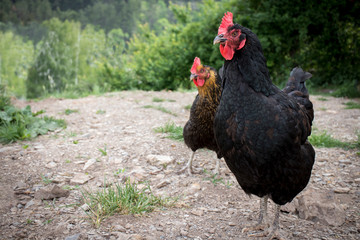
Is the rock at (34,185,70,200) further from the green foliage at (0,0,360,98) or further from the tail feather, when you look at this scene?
the green foliage at (0,0,360,98)

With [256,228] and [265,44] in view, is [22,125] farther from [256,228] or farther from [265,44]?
[265,44]

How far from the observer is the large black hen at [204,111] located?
345 cm

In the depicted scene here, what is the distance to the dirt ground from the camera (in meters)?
2.28

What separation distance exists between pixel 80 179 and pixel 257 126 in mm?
2127

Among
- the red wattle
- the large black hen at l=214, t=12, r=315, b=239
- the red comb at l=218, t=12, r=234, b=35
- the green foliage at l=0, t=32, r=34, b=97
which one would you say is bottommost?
the green foliage at l=0, t=32, r=34, b=97

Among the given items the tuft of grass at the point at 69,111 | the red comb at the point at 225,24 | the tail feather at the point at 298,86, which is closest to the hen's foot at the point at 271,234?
the tail feather at the point at 298,86

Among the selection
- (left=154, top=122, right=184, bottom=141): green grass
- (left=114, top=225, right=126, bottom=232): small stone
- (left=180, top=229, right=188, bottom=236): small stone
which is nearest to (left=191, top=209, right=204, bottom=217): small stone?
(left=180, top=229, right=188, bottom=236): small stone

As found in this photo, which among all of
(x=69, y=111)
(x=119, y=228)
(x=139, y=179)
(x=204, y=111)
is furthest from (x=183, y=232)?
(x=69, y=111)

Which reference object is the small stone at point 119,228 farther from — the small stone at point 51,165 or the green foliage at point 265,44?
the green foliage at point 265,44

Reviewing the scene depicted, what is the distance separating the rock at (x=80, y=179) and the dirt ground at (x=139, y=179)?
24mm

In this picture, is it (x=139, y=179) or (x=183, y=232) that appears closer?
(x=183, y=232)

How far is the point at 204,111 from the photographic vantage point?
3.45 meters

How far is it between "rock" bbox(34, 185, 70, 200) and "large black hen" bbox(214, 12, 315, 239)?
1733mm

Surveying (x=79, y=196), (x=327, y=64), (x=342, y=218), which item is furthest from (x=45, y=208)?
(x=327, y=64)
